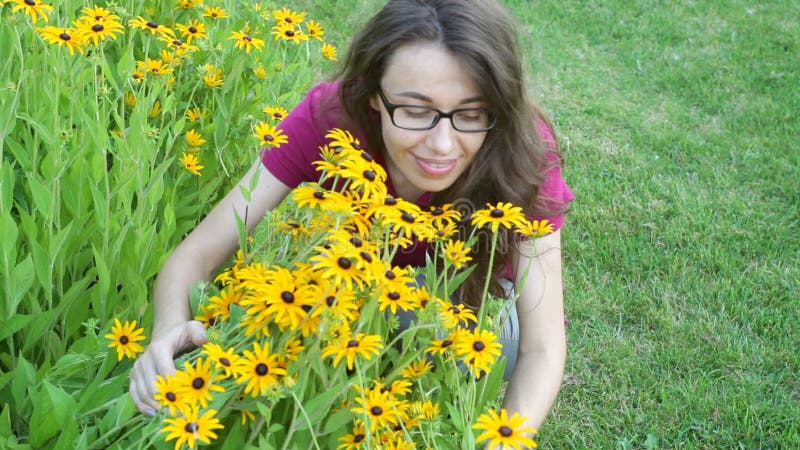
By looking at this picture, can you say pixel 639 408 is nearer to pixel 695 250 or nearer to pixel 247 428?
pixel 695 250

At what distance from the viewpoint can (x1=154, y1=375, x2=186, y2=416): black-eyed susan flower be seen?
1092 millimetres

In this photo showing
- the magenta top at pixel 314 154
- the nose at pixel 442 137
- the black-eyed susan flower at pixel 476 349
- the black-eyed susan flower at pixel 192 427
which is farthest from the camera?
the magenta top at pixel 314 154

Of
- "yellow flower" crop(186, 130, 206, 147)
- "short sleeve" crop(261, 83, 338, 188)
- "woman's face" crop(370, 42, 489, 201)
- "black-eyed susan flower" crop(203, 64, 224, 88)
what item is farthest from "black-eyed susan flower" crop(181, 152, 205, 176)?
"woman's face" crop(370, 42, 489, 201)

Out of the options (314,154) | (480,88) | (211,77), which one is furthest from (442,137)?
(211,77)

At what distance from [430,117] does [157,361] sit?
2.12 ft

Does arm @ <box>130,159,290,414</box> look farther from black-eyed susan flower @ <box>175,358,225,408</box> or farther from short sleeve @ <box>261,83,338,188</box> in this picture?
black-eyed susan flower @ <box>175,358,225,408</box>

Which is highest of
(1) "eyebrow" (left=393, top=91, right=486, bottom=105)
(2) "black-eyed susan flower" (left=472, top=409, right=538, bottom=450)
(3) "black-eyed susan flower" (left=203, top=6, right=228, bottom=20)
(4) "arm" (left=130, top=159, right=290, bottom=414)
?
(1) "eyebrow" (left=393, top=91, right=486, bottom=105)

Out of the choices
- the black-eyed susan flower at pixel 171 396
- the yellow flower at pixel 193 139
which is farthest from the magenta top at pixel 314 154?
the black-eyed susan flower at pixel 171 396

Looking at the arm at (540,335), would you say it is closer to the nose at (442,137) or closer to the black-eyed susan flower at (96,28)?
the nose at (442,137)

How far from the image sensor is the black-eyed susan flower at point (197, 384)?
1.10m

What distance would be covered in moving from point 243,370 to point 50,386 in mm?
465

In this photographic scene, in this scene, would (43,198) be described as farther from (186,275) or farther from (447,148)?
(447,148)

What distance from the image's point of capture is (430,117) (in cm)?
165

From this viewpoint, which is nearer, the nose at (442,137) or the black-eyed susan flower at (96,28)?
the nose at (442,137)
